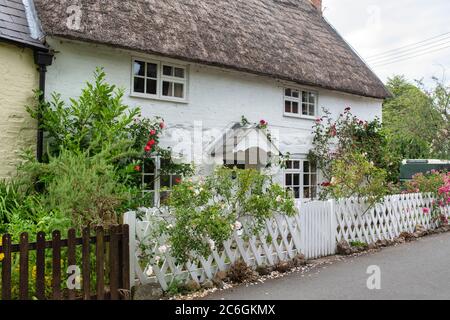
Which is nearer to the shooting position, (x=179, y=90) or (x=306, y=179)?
(x=179, y=90)

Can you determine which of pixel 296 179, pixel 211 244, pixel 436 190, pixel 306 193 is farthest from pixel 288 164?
pixel 211 244

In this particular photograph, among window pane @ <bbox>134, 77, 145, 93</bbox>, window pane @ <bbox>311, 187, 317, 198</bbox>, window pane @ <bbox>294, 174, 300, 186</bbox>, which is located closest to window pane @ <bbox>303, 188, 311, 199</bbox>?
window pane @ <bbox>311, 187, 317, 198</bbox>

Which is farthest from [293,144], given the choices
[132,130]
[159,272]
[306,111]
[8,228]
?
[8,228]

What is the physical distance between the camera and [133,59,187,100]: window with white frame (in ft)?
30.6

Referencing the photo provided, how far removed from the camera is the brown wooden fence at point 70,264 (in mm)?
4273

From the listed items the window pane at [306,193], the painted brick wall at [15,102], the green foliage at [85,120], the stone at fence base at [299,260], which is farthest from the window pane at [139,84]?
the window pane at [306,193]

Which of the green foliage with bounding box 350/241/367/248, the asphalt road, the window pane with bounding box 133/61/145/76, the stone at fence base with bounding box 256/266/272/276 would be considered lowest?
the asphalt road

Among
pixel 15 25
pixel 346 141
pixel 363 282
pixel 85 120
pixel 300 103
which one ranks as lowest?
pixel 363 282

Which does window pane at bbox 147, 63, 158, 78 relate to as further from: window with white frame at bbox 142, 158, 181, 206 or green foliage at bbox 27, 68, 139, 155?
window with white frame at bbox 142, 158, 181, 206

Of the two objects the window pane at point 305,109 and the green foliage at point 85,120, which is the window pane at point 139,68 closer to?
the green foliage at point 85,120

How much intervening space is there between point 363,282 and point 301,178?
6.91m

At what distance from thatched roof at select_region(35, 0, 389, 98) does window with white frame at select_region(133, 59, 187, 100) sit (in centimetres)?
69

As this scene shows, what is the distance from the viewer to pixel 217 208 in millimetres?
5758

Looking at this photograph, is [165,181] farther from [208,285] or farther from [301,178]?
[301,178]
